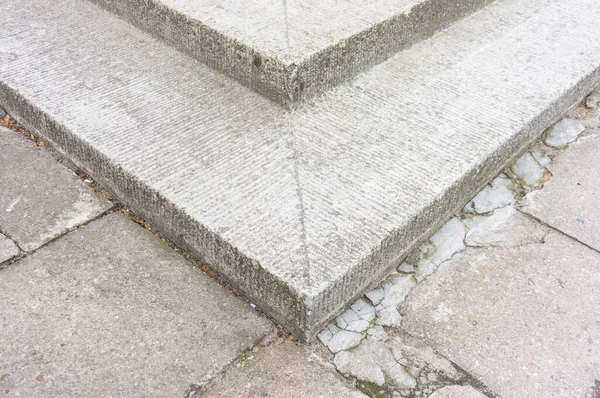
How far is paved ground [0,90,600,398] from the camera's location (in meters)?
1.60

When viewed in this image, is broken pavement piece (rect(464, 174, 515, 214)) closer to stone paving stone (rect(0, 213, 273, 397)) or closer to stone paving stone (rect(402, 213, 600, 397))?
stone paving stone (rect(402, 213, 600, 397))

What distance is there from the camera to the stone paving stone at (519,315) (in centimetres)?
165

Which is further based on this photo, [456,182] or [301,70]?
[301,70]

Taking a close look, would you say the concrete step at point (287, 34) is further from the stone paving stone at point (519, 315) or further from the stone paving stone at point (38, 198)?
the stone paving stone at point (519, 315)

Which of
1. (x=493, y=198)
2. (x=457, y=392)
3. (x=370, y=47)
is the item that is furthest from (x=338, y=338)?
(x=370, y=47)

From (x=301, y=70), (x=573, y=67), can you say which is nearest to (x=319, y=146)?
(x=301, y=70)

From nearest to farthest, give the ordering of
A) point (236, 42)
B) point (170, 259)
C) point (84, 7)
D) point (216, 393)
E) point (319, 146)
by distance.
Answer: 1. point (216, 393)
2. point (170, 259)
3. point (319, 146)
4. point (236, 42)
5. point (84, 7)

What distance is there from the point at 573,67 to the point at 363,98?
3.35ft

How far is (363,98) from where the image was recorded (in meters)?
2.30

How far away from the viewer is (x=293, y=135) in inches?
82.7

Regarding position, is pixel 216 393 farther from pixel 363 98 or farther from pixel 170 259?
pixel 363 98

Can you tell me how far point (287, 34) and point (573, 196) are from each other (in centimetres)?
127

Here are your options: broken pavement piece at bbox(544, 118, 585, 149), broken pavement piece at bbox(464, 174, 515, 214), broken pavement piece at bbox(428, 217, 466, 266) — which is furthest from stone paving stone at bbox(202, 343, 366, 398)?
broken pavement piece at bbox(544, 118, 585, 149)

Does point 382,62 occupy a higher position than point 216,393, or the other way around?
point 382,62
